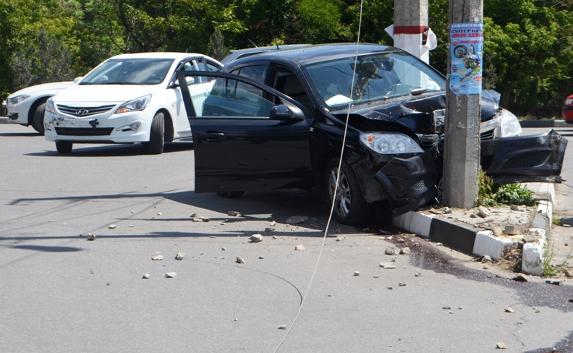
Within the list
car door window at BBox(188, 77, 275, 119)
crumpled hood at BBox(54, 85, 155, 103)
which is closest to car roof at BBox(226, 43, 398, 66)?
car door window at BBox(188, 77, 275, 119)

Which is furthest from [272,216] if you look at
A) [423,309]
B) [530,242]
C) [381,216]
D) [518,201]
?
[423,309]

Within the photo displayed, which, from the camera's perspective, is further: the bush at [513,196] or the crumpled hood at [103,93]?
the crumpled hood at [103,93]

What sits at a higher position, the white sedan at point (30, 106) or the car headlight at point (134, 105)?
the car headlight at point (134, 105)

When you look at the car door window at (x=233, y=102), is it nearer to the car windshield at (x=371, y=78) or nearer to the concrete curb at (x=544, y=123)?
the car windshield at (x=371, y=78)

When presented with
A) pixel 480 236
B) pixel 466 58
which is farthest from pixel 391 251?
pixel 466 58

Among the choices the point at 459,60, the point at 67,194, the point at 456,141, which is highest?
the point at 459,60

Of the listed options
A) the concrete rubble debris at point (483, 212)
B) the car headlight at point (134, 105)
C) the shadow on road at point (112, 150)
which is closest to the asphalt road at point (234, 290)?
the concrete rubble debris at point (483, 212)

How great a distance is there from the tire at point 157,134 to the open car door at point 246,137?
5201 millimetres

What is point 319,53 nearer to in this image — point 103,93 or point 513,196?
point 513,196

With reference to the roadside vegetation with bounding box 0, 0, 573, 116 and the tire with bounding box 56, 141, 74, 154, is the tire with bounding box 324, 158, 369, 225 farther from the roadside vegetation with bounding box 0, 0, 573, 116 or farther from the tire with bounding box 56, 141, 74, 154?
the roadside vegetation with bounding box 0, 0, 573, 116

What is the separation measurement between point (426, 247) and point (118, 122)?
814 centimetres

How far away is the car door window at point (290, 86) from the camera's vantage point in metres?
10.2

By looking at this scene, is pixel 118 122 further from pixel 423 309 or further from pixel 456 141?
pixel 423 309

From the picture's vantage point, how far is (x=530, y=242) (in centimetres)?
780
